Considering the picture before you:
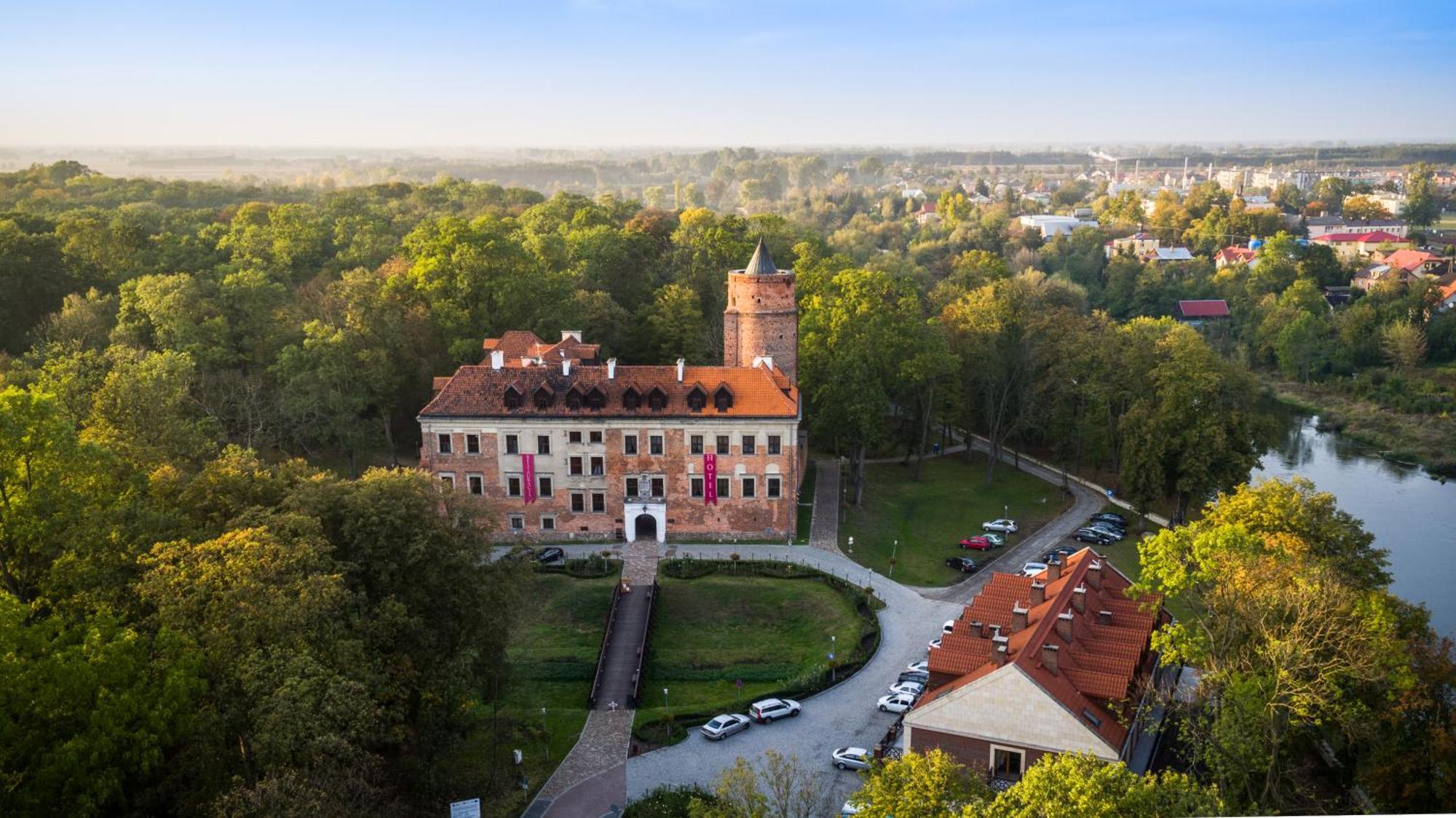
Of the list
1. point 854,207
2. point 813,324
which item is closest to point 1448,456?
point 813,324

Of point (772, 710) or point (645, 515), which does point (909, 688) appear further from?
point (645, 515)

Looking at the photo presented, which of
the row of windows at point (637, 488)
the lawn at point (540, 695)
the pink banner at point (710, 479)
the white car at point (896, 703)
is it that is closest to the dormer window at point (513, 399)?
the row of windows at point (637, 488)

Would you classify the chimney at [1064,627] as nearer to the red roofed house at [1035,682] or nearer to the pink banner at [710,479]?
the red roofed house at [1035,682]

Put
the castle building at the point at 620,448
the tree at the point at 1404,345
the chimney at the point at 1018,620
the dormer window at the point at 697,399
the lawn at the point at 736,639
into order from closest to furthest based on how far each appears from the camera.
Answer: the chimney at the point at 1018,620
the lawn at the point at 736,639
the dormer window at the point at 697,399
the castle building at the point at 620,448
the tree at the point at 1404,345

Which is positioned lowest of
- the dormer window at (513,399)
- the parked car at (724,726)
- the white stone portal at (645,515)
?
the parked car at (724,726)

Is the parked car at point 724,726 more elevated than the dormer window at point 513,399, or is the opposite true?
the dormer window at point 513,399

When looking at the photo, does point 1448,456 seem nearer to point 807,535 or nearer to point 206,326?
point 807,535

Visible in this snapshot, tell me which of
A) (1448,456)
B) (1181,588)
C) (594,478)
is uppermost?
(1181,588)

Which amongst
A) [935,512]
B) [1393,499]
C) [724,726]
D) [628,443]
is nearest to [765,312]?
[628,443]
